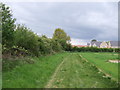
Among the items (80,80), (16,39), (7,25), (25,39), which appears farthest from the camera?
(25,39)

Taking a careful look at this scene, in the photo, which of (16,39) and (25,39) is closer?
(16,39)

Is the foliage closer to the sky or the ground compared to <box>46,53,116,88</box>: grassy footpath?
closer to the sky

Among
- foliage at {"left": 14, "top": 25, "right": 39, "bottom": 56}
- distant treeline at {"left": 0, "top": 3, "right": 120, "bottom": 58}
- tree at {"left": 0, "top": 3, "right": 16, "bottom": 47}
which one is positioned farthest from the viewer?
foliage at {"left": 14, "top": 25, "right": 39, "bottom": 56}

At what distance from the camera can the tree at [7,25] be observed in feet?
28.6

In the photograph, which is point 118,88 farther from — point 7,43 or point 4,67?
point 7,43

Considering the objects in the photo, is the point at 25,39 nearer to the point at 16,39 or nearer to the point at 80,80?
the point at 16,39

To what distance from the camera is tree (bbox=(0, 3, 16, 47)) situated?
8703mm

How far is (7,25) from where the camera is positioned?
8727 millimetres

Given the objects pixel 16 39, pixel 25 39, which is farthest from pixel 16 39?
pixel 25 39

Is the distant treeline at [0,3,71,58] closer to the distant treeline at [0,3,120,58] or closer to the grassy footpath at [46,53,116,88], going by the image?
the distant treeline at [0,3,120,58]

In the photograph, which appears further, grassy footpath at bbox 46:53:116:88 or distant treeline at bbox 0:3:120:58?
distant treeline at bbox 0:3:120:58

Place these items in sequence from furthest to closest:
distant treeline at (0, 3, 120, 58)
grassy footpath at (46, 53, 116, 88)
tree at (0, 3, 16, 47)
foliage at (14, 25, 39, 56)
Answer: foliage at (14, 25, 39, 56), distant treeline at (0, 3, 120, 58), tree at (0, 3, 16, 47), grassy footpath at (46, 53, 116, 88)

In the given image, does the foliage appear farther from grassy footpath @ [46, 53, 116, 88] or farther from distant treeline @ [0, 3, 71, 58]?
grassy footpath @ [46, 53, 116, 88]

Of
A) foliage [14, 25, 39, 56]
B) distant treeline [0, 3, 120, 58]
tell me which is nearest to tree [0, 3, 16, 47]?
distant treeline [0, 3, 120, 58]
